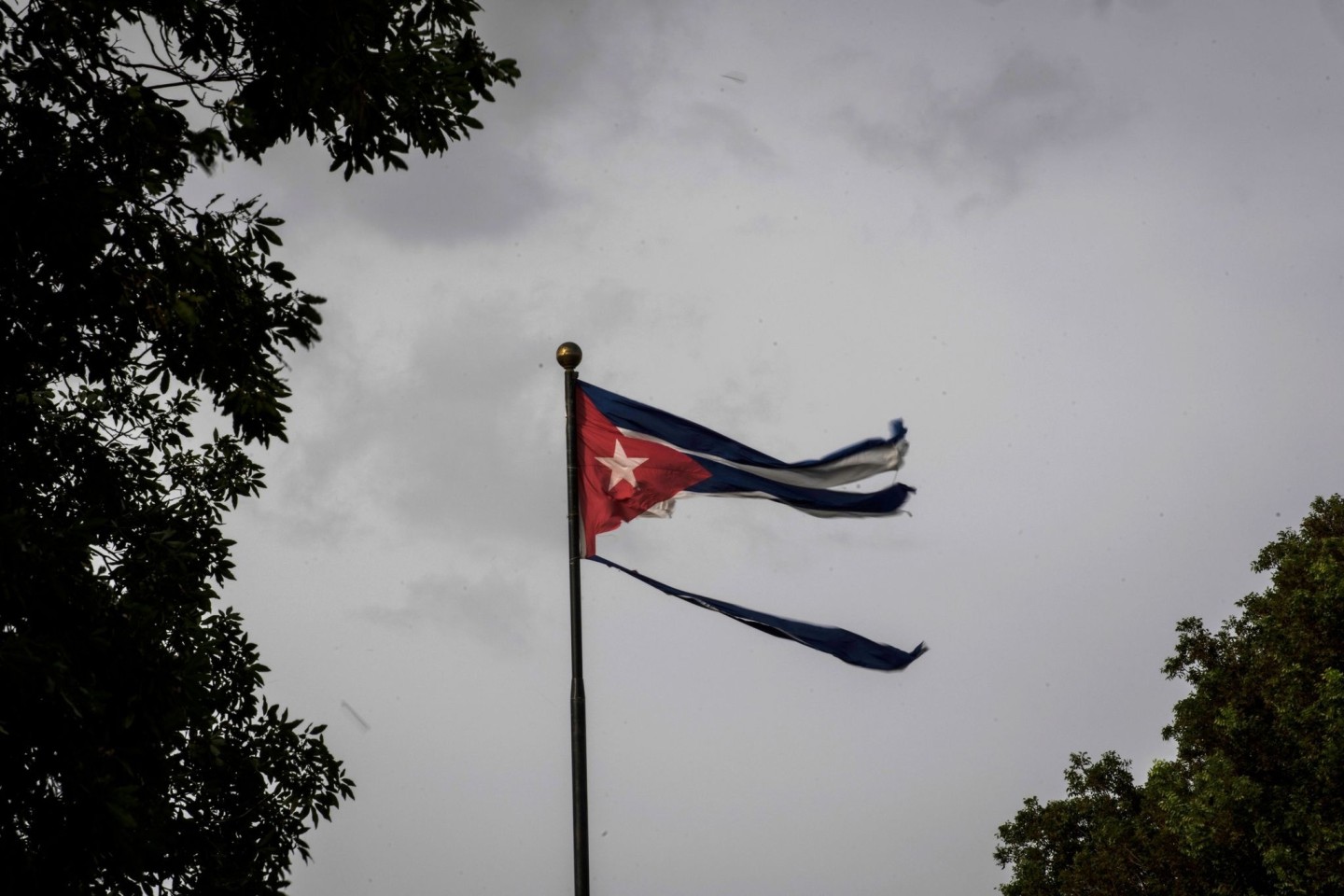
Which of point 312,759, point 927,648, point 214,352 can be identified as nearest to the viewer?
point 214,352

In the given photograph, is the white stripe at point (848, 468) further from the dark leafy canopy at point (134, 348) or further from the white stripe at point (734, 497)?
the dark leafy canopy at point (134, 348)

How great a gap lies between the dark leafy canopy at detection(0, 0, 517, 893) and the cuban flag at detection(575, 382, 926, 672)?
241 cm

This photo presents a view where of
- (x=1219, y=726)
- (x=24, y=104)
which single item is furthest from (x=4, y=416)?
(x=1219, y=726)

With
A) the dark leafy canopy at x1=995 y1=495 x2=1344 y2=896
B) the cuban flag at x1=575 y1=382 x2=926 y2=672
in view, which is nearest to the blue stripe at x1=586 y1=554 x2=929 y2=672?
the cuban flag at x1=575 y1=382 x2=926 y2=672

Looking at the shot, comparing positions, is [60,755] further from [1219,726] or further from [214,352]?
[1219,726]

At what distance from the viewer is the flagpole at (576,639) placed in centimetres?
843

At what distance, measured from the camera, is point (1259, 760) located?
19.7 m

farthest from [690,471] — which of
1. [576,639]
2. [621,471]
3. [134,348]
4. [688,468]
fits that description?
[134,348]

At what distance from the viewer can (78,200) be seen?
285 inches

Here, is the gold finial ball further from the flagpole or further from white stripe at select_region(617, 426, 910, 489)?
white stripe at select_region(617, 426, 910, 489)

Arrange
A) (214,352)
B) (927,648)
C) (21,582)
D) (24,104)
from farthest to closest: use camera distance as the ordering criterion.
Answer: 1. (927,648)
2. (214,352)
3. (24,104)
4. (21,582)

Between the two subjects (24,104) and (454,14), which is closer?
(24,104)

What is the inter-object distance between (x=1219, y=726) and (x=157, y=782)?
17.8m

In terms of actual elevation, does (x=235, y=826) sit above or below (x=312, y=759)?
below
